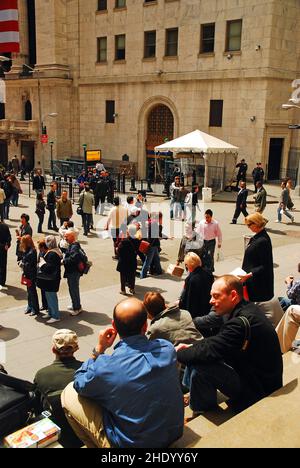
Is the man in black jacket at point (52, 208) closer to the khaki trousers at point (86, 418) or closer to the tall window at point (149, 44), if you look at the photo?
the khaki trousers at point (86, 418)

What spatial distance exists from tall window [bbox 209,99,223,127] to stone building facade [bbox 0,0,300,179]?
7 cm

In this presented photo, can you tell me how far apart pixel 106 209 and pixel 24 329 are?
42.7ft

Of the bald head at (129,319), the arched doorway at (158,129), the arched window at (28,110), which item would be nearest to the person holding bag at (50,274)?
the bald head at (129,319)

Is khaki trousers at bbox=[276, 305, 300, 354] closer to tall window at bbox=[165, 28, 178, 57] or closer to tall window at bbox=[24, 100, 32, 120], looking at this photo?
tall window at bbox=[165, 28, 178, 57]

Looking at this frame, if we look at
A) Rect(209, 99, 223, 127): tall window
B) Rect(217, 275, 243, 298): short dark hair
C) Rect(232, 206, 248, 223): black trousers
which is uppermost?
Rect(209, 99, 223, 127): tall window

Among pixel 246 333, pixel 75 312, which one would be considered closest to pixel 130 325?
pixel 246 333

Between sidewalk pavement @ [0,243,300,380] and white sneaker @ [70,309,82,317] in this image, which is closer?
sidewalk pavement @ [0,243,300,380]

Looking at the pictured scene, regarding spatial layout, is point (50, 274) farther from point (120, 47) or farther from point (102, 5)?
point (102, 5)

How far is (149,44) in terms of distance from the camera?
32.0 m

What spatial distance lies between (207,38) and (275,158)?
871 centimetres

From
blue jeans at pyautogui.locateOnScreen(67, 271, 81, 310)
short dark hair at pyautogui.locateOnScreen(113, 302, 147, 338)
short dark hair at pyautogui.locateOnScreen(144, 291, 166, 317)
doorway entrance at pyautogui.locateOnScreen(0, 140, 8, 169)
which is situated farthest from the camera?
doorway entrance at pyautogui.locateOnScreen(0, 140, 8, 169)

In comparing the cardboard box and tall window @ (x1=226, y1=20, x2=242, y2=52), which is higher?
tall window @ (x1=226, y1=20, x2=242, y2=52)

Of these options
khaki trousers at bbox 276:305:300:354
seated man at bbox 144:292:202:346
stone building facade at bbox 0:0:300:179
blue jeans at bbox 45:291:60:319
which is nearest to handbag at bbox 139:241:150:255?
blue jeans at bbox 45:291:60:319

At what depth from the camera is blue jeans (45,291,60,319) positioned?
336 inches
